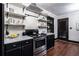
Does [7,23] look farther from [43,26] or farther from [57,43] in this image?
[57,43]

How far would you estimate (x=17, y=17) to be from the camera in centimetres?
231

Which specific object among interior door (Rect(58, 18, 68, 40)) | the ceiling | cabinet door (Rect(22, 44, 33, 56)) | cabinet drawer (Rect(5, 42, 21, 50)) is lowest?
cabinet door (Rect(22, 44, 33, 56))

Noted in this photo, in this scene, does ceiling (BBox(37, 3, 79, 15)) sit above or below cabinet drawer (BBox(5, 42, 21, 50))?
above

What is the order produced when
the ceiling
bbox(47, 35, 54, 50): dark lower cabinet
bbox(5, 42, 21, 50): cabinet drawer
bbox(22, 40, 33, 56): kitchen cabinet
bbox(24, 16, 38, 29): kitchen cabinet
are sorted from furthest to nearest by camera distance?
bbox(47, 35, 54, 50): dark lower cabinet < bbox(24, 16, 38, 29): kitchen cabinet < the ceiling < bbox(22, 40, 33, 56): kitchen cabinet < bbox(5, 42, 21, 50): cabinet drawer

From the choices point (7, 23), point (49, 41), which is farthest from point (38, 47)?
point (7, 23)

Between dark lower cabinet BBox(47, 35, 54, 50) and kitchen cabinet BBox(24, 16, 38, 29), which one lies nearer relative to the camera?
kitchen cabinet BBox(24, 16, 38, 29)

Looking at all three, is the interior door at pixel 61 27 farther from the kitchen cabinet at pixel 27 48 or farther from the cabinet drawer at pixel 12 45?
the cabinet drawer at pixel 12 45

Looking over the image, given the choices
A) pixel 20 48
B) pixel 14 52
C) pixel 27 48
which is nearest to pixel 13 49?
pixel 14 52

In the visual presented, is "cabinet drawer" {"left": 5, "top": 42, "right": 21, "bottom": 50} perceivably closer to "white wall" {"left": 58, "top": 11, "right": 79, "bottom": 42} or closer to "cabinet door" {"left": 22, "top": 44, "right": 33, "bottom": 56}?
"cabinet door" {"left": 22, "top": 44, "right": 33, "bottom": 56}

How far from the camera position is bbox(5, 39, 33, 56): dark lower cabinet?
1495mm

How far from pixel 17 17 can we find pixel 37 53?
1.22 m

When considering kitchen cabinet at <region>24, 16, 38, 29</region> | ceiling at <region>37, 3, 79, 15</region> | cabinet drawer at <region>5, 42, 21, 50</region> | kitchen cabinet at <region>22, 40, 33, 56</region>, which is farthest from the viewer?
kitchen cabinet at <region>24, 16, 38, 29</region>

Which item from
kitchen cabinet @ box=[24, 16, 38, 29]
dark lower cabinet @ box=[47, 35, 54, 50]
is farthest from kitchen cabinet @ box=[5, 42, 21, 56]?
dark lower cabinet @ box=[47, 35, 54, 50]

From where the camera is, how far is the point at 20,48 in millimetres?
1737
